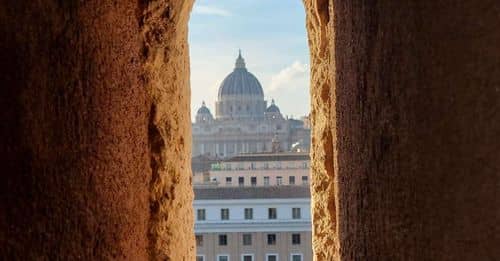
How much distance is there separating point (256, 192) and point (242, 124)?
2390 cm

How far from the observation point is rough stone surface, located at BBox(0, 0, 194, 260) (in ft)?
4.25

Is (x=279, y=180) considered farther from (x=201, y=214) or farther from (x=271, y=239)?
(x=201, y=214)

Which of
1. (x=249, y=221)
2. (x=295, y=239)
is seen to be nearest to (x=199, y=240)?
(x=249, y=221)

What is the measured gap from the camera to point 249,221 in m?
12.4

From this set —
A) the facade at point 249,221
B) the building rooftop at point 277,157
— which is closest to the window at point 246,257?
the facade at point 249,221

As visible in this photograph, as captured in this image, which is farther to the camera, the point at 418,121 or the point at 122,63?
the point at 122,63

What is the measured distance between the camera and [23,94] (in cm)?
130

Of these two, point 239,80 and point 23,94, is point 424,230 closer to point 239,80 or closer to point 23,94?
point 23,94

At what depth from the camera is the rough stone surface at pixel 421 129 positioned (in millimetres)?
1127

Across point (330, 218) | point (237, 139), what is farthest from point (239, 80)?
point (330, 218)

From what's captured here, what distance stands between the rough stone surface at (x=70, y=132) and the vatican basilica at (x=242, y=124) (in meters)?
25.7

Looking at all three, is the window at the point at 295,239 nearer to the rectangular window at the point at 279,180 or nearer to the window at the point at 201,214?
the rectangular window at the point at 279,180

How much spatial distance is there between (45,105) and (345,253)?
1.84ft

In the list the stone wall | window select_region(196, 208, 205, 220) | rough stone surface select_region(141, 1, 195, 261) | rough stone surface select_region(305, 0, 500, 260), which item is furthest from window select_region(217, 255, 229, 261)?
rough stone surface select_region(305, 0, 500, 260)
